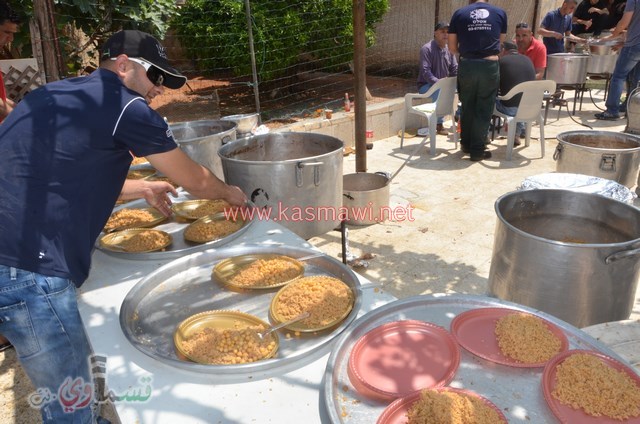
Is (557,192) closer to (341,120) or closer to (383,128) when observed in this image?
(341,120)

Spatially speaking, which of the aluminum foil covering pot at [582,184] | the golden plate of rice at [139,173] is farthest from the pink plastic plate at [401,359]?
the golden plate of rice at [139,173]

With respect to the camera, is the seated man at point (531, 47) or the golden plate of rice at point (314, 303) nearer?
the golden plate of rice at point (314, 303)

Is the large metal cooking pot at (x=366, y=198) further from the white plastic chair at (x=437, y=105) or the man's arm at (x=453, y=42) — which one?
the man's arm at (x=453, y=42)

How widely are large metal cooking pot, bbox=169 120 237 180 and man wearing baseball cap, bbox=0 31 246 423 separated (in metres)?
1.53

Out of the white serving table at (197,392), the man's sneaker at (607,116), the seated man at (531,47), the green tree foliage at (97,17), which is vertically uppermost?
the green tree foliage at (97,17)

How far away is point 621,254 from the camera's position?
6.93ft

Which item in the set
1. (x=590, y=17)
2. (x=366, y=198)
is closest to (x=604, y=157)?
(x=366, y=198)

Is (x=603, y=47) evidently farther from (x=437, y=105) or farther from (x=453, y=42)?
(x=437, y=105)

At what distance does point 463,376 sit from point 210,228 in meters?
1.55

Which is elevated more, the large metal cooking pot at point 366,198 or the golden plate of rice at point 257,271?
the golden plate of rice at point 257,271

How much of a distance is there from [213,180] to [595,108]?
10288mm

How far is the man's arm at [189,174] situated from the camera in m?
1.96

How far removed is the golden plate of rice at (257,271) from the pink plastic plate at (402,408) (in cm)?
80

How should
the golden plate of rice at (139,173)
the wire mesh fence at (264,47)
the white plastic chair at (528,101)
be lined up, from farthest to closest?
the wire mesh fence at (264,47)
the white plastic chair at (528,101)
the golden plate of rice at (139,173)
